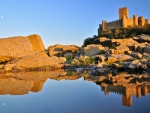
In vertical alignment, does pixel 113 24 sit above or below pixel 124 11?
below

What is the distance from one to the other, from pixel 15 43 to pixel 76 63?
15.8ft

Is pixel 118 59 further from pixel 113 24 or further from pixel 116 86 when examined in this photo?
pixel 113 24

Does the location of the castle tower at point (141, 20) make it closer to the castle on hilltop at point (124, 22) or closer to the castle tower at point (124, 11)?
the castle on hilltop at point (124, 22)

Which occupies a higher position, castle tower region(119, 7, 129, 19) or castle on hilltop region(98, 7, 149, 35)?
castle tower region(119, 7, 129, 19)

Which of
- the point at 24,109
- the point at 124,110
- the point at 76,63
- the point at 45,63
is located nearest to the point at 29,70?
the point at 45,63

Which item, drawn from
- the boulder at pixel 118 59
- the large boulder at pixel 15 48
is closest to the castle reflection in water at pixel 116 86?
the boulder at pixel 118 59

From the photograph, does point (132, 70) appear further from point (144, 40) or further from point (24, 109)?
point (144, 40)

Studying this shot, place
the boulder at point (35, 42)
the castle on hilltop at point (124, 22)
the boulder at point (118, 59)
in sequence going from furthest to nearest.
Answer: the castle on hilltop at point (124, 22), the boulder at point (35, 42), the boulder at point (118, 59)

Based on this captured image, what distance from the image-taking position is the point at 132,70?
9094 mm

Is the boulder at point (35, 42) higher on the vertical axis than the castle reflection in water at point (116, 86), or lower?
higher

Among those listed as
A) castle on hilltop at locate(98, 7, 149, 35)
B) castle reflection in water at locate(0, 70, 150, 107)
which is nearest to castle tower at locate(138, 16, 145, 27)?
castle on hilltop at locate(98, 7, 149, 35)

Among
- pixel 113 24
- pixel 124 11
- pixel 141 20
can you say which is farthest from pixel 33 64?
pixel 124 11

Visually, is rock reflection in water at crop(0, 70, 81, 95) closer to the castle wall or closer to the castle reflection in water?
the castle reflection in water

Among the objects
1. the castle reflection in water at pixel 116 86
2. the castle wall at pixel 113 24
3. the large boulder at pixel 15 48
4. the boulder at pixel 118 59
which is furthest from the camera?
the castle wall at pixel 113 24
